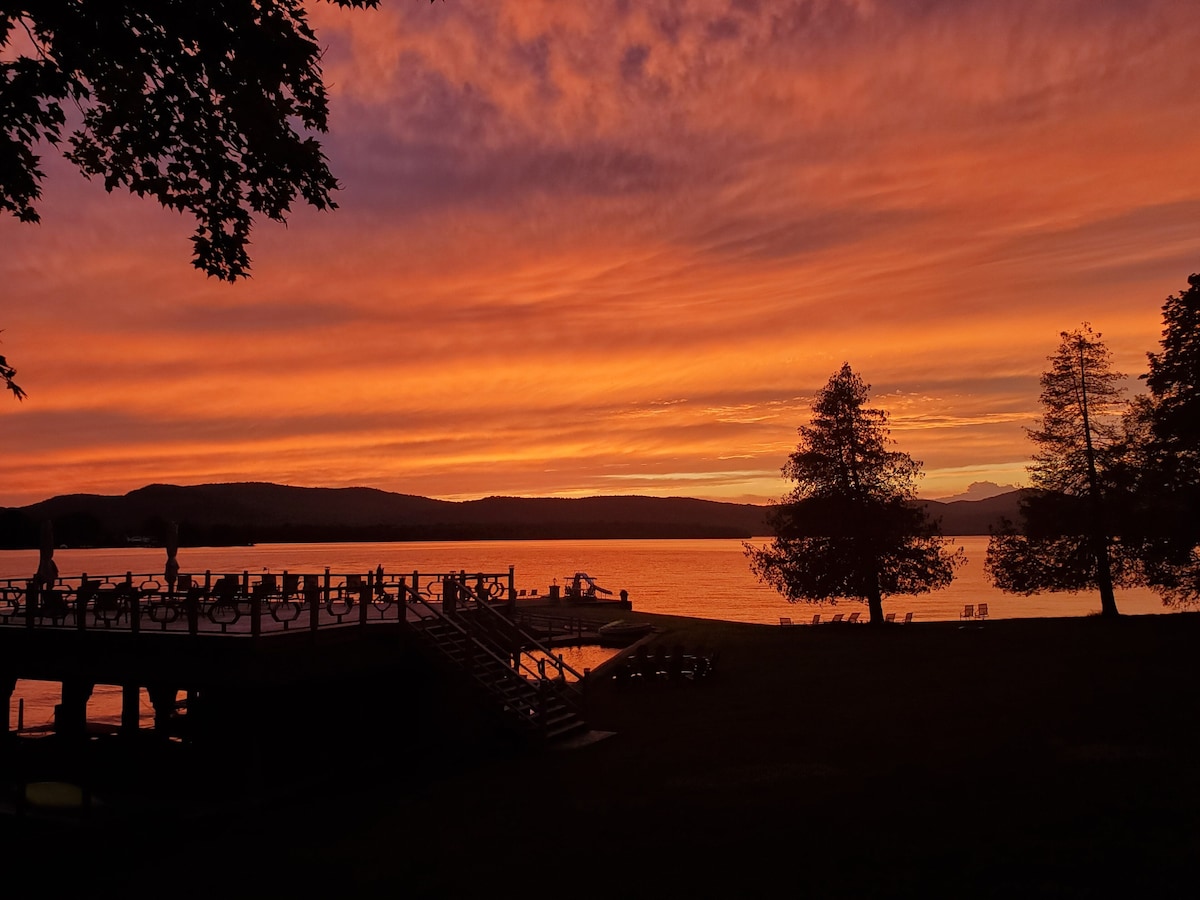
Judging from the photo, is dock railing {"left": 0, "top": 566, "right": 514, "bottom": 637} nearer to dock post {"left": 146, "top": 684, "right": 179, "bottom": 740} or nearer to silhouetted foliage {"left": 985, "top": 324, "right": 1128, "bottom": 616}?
dock post {"left": 146, "top": 684, "right": 179, "bottom": 740}

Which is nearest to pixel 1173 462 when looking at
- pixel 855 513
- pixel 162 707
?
pixel 855 513

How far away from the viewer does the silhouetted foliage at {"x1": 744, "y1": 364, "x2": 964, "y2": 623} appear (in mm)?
46406

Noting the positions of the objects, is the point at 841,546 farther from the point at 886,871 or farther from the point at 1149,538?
the point at 886,871

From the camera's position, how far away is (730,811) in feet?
51.0

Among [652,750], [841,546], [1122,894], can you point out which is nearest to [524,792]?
[652,750]

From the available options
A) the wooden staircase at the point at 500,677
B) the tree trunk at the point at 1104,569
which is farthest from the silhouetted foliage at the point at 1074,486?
the wooden staircase at the point at 500,677

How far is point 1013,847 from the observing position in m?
13.1

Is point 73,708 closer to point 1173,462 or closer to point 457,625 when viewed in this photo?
point 457,625

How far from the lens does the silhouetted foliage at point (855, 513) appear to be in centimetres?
4641

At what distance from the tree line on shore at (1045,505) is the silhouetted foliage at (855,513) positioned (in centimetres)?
5

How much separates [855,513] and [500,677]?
1128 inches

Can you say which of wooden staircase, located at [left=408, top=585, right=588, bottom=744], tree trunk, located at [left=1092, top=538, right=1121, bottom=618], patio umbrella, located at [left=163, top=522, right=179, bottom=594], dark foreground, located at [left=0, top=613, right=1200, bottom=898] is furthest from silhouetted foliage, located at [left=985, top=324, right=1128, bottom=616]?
patio umbrella, located at [left=163, top=522, right=179, bottom=594]

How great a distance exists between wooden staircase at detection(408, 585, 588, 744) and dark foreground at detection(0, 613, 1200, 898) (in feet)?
2.72

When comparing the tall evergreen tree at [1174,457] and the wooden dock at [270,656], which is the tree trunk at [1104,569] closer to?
the tall evergreen tree at [1174,457]
